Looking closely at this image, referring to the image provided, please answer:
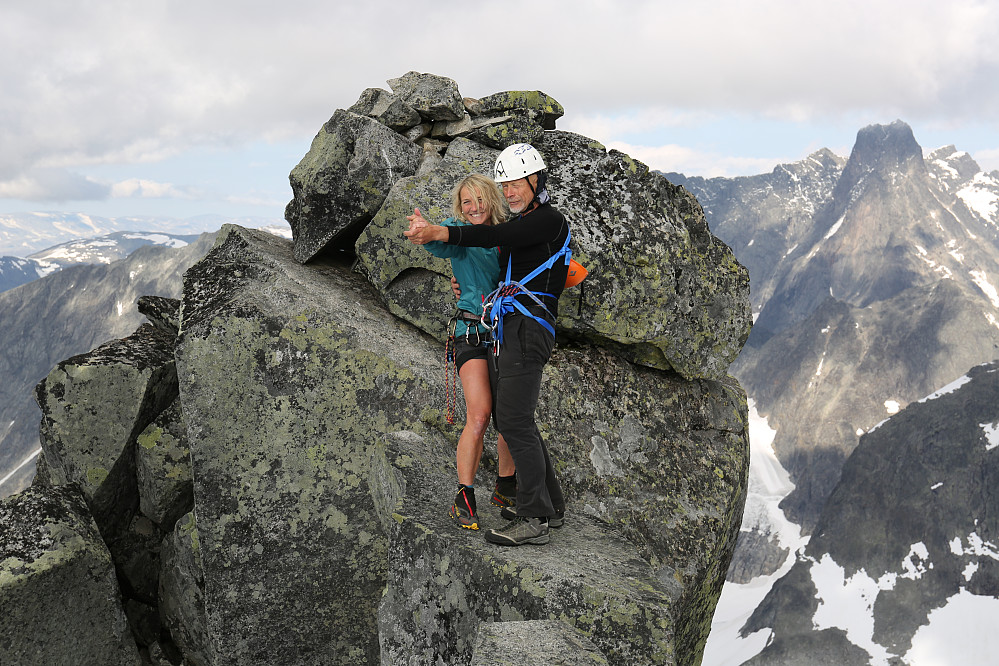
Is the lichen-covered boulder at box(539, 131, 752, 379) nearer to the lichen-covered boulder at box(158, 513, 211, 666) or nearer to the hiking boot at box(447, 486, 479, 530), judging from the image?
the hiking boot at box(447, 486, 479, 530)

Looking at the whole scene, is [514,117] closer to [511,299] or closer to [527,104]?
[527,104]

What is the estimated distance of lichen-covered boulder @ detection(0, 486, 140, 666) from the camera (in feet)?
38.9

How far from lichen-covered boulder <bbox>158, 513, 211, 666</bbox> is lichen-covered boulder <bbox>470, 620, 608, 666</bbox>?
7686 mm

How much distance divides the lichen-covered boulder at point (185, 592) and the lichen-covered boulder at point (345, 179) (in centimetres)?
621

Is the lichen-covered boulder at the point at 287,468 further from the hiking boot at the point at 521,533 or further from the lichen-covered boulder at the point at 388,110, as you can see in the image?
the lichen-covered boulder at the point at 388,110

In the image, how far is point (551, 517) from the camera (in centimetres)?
997

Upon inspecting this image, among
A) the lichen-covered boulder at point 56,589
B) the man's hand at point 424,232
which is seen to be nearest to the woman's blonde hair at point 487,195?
the man's hand at point 424,232

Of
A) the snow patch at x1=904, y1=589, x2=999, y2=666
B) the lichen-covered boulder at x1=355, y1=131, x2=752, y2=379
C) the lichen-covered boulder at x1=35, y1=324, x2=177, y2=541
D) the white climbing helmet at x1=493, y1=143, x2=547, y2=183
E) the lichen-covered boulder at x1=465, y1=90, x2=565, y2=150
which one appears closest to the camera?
the white climbing helmet at x1=493, y1=143, x2=547, y2=183

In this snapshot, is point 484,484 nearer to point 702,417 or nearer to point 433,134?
point 702,417

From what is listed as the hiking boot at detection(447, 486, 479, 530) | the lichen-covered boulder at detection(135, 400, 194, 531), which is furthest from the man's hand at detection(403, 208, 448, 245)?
the lichen-covered boulder at detection(135, 400, 194, 531)

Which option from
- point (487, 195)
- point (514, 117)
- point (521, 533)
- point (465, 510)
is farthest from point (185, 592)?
point (514, 117)

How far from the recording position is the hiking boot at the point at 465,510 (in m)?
9.45

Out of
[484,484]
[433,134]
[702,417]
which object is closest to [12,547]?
[484,484]

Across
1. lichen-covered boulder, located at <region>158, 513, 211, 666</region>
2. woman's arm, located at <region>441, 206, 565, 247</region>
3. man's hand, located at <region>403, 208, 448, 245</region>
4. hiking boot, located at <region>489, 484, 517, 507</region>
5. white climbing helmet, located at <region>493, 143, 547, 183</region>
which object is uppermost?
white climbing helmet, located at <region>493, 143, 547, 183</region>
